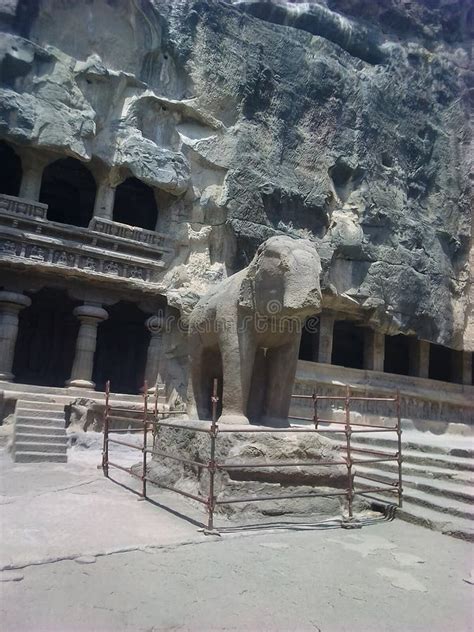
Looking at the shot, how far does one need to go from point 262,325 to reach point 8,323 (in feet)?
26.1

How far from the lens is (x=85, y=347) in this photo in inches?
466

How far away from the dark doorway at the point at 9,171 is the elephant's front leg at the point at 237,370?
1205 centimetres

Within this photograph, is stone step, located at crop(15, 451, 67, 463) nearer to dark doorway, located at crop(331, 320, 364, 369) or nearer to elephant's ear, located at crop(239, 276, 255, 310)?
elephant's ear, located at crop(239, 276, 255, 310)

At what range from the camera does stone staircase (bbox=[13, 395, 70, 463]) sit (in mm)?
7547

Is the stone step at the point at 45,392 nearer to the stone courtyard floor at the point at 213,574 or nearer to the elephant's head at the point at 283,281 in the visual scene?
the stone courtyard floor at the point at 213,574

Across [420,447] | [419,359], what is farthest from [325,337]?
[420,447]

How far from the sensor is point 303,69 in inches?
576

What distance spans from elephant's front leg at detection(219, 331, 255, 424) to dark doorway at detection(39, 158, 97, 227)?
38.4 ft

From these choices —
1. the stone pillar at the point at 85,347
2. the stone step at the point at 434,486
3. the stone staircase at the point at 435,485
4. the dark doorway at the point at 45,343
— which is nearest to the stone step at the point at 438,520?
the stone staircase at the point at 435,485

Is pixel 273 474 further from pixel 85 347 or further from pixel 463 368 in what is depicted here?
pixel 463 368

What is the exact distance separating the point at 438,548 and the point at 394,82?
1569 cm

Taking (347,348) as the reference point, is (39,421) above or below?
below

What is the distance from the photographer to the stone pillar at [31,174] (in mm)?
12062

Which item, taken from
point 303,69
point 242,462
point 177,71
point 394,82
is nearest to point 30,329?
point 177,71
